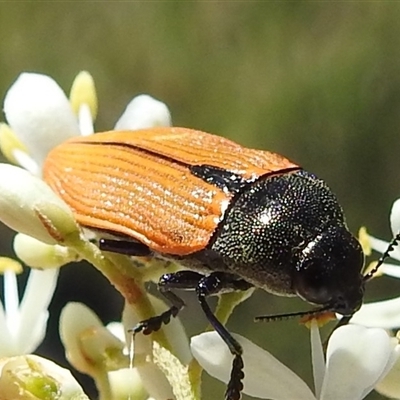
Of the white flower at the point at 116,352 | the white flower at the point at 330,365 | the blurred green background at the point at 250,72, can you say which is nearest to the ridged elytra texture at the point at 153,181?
the white flower at the point at 116,352

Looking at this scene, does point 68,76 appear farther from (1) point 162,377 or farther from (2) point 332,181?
(1) point 162,377

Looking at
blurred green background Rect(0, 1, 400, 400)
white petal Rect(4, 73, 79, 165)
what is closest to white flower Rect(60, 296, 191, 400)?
white petal Rect(4, 73, 79, 165)

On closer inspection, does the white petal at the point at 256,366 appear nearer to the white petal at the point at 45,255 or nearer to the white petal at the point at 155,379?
the white petal at the point at 155,379

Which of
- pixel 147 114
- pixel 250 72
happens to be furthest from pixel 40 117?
pixel 250 72

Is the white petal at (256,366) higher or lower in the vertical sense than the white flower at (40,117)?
lower

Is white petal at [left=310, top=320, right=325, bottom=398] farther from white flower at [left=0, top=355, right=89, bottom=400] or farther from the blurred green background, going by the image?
the blurred green background

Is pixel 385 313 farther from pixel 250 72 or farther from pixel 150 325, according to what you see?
pixel 250 72
